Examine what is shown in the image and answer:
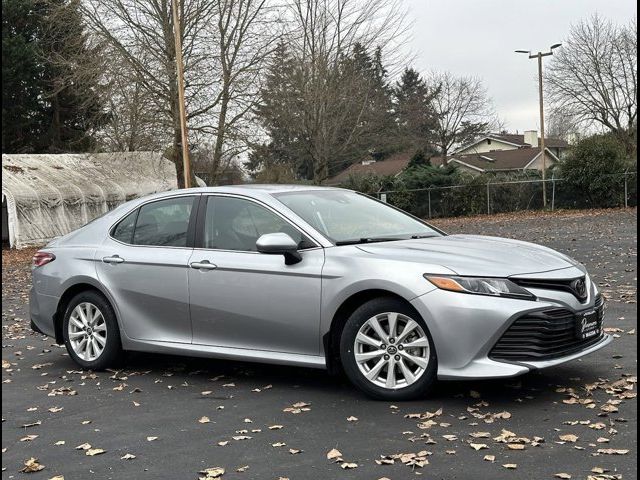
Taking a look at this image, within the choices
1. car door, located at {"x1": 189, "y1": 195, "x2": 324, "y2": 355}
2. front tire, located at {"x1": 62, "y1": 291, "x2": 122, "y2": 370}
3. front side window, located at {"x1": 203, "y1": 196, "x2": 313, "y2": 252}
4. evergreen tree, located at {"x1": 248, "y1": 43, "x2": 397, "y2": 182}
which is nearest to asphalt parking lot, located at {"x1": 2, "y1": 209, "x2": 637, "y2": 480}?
front tire, located at {"x1": 62, "y1": 291, "x2": 122, "y2": 370}

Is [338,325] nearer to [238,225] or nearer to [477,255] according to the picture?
[477,255]

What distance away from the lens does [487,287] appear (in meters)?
5.65

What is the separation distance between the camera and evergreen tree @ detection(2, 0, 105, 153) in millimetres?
40375

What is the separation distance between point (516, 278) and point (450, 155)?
66.6m

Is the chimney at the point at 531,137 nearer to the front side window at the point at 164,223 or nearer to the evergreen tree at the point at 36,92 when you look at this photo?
the evergreen tree at the point at 36,92

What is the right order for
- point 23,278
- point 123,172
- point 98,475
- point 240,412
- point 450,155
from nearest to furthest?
point 98,475 → point 240,412 → point 23,278 → point 123,172 → point 450,155

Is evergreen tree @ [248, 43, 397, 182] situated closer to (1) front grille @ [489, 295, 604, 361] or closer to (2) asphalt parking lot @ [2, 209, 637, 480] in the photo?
(2) asphalt parking lot @ [2, 209, 637, 480]

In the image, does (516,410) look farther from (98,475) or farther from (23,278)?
(23,278)

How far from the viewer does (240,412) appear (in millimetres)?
5957

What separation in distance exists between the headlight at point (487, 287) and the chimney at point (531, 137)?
89.0 metres

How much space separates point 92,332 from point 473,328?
12.1ft

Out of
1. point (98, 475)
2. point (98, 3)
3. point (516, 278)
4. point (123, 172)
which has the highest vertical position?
point (98, 3)

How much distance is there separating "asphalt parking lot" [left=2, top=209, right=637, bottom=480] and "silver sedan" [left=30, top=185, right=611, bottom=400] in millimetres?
299

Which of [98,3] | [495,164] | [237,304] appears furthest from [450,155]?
[237,304]
